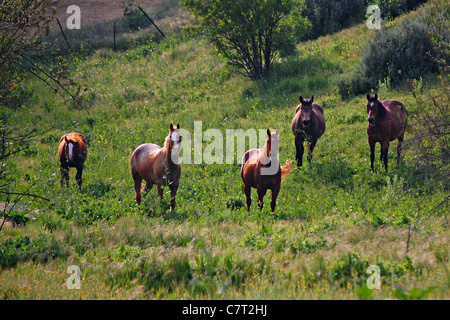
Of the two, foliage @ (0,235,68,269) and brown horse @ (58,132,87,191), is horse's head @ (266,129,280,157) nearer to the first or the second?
foliage @ (0,235,68,269)

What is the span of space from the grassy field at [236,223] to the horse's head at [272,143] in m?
1.47

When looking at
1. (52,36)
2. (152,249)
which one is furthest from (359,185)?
(52,36)

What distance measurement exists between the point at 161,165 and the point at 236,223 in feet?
9.42

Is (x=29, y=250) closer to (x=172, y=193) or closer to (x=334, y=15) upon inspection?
(x=172, y=193)

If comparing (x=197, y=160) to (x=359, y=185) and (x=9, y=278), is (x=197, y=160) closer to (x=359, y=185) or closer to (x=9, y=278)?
(x=359, y=185)

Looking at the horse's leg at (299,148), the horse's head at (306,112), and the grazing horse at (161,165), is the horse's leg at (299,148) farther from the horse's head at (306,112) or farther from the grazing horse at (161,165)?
the grazing horse at (161,165)

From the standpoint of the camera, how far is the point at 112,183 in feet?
49.9

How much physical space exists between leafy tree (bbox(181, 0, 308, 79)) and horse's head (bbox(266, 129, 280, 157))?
587 inches

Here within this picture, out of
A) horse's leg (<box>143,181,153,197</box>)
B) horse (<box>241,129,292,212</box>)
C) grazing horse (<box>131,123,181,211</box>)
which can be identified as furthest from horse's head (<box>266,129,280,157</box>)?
horse's leg (<box>143,181,153,197</box>)

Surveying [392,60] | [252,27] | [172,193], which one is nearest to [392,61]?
[392,60]

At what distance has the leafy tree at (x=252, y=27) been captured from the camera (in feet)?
77.4

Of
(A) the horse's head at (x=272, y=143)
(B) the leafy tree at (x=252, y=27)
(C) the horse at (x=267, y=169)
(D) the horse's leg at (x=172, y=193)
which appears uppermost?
(B) the leafy tree at (x=252, y=27)

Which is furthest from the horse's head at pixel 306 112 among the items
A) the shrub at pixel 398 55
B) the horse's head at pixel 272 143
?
the shrub at pixel 398 55

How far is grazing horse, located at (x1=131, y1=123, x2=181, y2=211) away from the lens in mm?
10953
